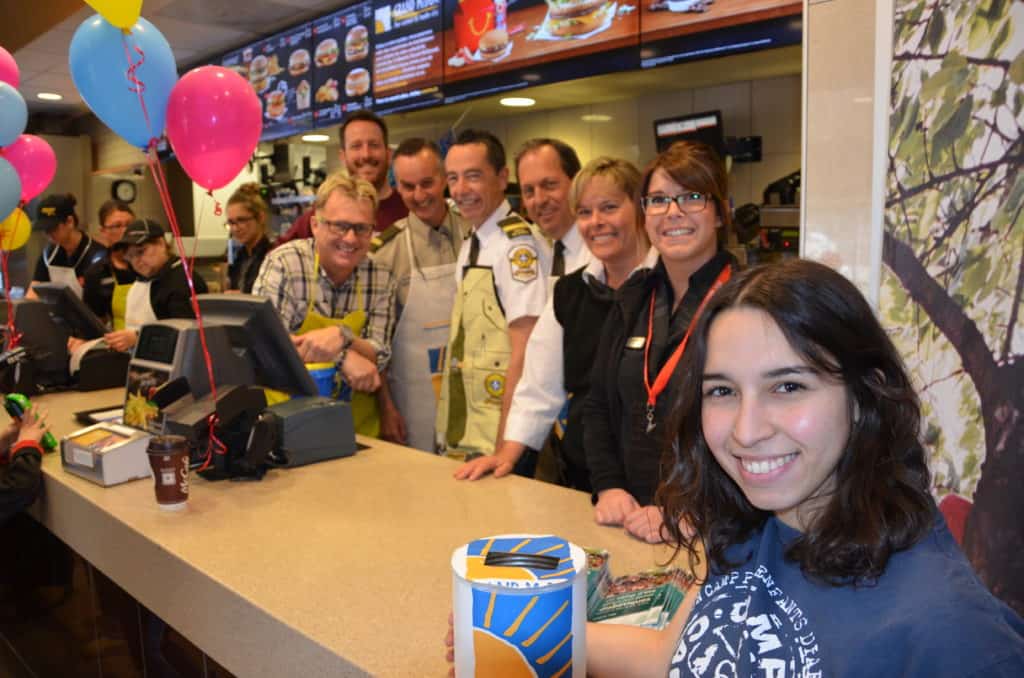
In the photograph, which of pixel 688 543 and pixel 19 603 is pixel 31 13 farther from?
pixel 688 543

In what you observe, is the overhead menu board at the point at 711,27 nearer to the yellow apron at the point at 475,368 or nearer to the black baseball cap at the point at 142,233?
the yellow apron at the point at 475,368

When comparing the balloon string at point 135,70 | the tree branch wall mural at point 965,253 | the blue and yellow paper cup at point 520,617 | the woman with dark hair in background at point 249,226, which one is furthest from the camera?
the woman with dark hair in background at point 249,226

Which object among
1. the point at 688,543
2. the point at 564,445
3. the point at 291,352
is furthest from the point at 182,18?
the point at 688,543

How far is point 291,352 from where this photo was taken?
2.20 m

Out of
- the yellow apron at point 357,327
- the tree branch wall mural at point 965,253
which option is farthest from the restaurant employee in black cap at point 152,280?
the tree branch wall mural at point 965,253

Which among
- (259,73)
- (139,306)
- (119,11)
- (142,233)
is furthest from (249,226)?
(119,11)

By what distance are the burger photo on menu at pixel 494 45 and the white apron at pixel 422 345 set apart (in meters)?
1.40

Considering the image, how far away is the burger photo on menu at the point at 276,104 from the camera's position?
549 cm

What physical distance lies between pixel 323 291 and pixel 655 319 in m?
1.29

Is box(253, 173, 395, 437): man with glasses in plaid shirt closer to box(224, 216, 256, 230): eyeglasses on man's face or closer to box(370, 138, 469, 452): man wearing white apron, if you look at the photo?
box(370, 138, 469, 452): man wearing white apron

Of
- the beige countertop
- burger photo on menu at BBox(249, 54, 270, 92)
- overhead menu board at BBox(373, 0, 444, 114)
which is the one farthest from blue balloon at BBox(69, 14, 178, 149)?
burger photo on menu at BBox(249, 54, 270, 92)

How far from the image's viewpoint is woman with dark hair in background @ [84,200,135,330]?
14.1 ft

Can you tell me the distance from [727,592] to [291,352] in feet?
5.10

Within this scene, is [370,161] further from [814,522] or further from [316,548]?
[814,522]
